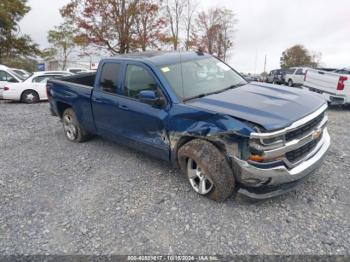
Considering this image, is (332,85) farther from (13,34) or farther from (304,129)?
(13,34)

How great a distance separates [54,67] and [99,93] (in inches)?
1371

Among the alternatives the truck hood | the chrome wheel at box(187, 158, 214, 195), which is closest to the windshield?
the truck hood

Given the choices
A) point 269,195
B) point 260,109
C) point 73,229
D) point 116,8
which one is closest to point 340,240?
point 269,195

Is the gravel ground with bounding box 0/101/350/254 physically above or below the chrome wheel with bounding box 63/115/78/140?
below

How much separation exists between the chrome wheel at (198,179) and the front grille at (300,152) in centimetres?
97

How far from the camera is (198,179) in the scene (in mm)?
3705

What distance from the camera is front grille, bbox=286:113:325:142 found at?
3.10 meters

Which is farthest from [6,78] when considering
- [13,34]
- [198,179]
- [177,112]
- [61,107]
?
[13,34]

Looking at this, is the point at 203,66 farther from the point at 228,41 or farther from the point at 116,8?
the point at 228,41

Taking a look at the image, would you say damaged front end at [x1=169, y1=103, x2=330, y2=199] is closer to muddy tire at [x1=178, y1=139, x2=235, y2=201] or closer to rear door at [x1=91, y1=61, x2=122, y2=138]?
muddy tire at [x1=178, y1=139, x2=235, y2=201]

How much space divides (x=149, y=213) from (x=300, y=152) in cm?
196

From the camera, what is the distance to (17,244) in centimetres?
291

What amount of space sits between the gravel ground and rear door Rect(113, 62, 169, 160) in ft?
1.75

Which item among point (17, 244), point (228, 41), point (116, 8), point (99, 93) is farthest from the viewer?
point (228, 41)
